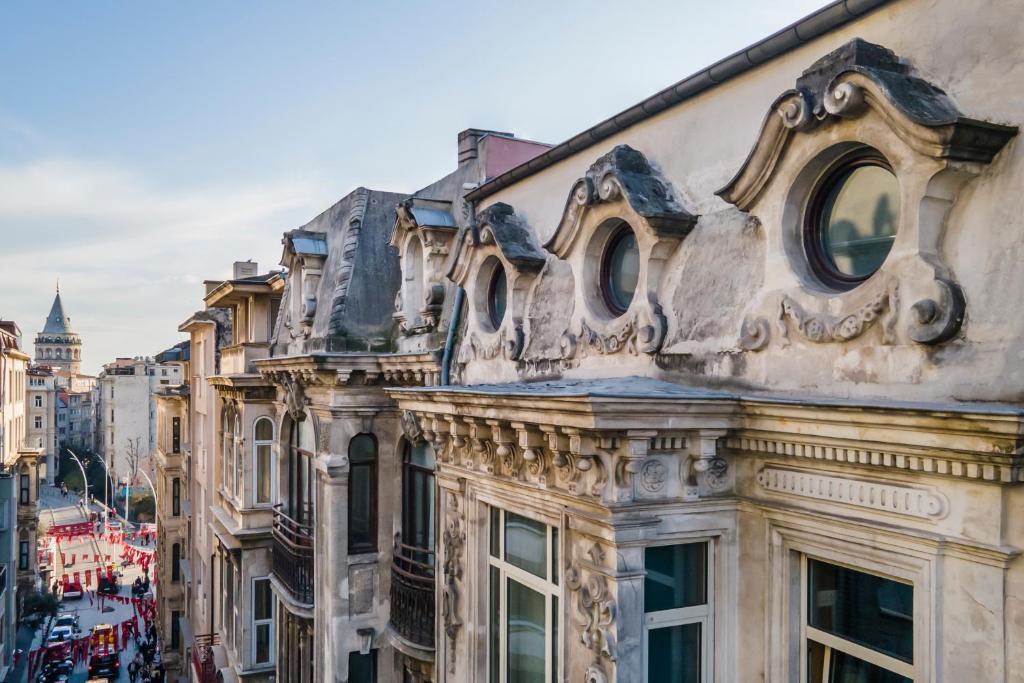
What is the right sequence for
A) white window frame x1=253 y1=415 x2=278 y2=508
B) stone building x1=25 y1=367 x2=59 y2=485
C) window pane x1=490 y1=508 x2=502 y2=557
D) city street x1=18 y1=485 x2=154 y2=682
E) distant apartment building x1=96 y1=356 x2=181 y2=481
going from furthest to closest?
distant apartment building x1=96 y1=356 x2=181 y2=481
stone building x1=25 y1=367 x2=59 y2=485
city street x1=18 y1=485 x2=154 y2=682
white window frame x1=253 y1=415 x2=278 y2=508
window pane x1=490 y1=508 x2=502 y2=557

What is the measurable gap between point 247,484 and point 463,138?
11.1 meters

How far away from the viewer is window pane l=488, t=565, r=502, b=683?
7.93 m

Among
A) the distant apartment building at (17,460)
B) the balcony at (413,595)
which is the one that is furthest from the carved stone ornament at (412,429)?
the distant apartment building at (17,460)

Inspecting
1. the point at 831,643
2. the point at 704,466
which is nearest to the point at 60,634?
the point at 704,466

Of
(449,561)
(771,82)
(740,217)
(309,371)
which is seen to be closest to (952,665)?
(740,217)

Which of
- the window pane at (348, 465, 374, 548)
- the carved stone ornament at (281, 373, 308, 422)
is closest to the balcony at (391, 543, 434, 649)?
the window pane at (348, 465, 374, 548)

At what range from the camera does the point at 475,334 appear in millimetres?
9852

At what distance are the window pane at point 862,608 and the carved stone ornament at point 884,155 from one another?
1519mm

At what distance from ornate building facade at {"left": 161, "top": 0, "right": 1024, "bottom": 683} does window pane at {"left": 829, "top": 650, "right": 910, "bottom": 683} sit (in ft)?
0.07

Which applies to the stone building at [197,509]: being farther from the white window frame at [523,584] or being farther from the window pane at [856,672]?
the window pane at [856,672]

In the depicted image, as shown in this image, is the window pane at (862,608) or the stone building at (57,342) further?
the stone building at (57,342)

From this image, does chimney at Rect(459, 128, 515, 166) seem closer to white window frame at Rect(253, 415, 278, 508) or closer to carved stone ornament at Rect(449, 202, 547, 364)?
carved stone ornament at Rect(449, 202, 547, 364)

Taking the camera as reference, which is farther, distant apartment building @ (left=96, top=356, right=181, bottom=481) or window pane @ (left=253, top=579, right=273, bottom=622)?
distant apartment building @ (left=96, top=356, right=181, bottom=481)

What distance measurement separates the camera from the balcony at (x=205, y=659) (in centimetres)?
2438
